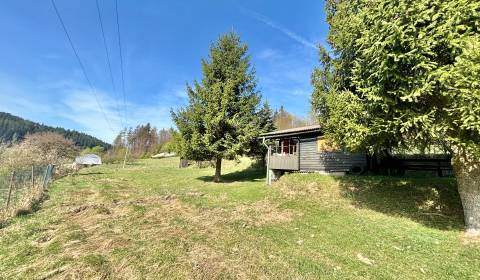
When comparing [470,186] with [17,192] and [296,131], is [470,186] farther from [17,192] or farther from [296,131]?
[17,192]

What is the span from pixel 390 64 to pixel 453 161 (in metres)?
3.56

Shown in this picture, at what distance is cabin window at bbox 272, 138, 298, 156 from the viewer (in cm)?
1828

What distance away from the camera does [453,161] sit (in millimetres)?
7246

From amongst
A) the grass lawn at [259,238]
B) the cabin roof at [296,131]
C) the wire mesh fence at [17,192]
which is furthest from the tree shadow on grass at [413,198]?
the wire mesh fence at [17,192]

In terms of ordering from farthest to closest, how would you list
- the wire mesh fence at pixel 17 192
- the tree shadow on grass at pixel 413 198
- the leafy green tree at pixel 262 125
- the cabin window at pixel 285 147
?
1. the leafy green tree at pixel 262 125
2. the cabin window at pixel 285 147
3. the wire mesh fence at pixel 17 192
4. the tree shadow on grass at pixel 413 198

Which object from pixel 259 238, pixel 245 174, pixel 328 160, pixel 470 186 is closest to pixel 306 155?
pixel 328 160

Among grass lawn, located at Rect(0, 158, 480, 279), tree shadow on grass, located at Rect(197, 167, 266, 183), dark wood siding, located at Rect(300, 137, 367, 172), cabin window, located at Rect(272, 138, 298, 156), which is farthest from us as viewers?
tree shadow on grass, located at Rect(197, 167, 266, 183)

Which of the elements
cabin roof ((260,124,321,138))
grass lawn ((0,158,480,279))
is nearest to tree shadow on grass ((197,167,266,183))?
cabin roof ((260,124,321,138))

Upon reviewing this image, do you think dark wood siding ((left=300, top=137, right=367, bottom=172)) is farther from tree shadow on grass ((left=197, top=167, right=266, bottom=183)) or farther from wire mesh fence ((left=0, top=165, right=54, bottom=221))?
wire mesh fence ((left=0, top=165, right=54, bottom=221))

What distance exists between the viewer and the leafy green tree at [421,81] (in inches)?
219

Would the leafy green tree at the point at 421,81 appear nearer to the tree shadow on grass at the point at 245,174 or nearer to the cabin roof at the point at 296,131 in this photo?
the cabin roof at the point at 296,131

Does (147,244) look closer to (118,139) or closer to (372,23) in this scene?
(372,23)

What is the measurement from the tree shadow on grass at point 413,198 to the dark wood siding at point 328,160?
8.63ft

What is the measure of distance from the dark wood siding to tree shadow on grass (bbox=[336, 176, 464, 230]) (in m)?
2.63
